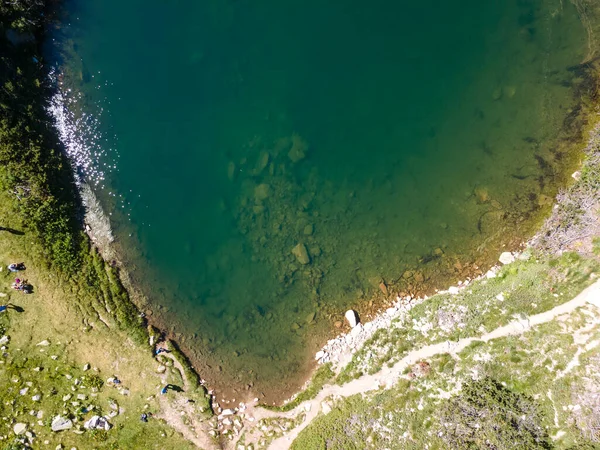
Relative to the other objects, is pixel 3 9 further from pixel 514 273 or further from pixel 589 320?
pixel 589 320

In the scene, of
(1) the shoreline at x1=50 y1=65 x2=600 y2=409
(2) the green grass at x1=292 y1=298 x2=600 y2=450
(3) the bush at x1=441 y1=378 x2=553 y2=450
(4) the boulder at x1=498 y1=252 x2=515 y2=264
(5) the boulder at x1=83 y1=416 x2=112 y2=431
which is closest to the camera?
(3) the bush at x1=441 y1=378 x2=553 y2=450

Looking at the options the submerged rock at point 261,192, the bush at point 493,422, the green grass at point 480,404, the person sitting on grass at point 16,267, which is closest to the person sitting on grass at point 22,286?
the person sitting on grass at point 16,267

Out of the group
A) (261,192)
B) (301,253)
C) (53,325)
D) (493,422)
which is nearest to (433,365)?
(493,422)

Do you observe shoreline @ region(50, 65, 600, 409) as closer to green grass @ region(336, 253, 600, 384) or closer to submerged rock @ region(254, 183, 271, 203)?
green grass @ region(336, 253, 600, 384)

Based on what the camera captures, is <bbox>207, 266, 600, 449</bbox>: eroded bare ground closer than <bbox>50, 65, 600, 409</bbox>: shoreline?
Yes

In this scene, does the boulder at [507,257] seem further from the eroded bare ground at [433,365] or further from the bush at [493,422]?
the bush at [493,422]

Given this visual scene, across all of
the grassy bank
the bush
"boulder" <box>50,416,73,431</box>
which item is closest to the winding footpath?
the bush
